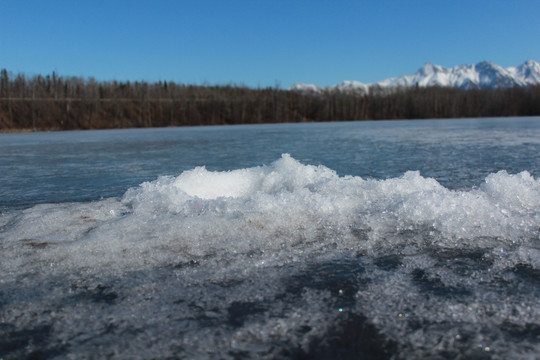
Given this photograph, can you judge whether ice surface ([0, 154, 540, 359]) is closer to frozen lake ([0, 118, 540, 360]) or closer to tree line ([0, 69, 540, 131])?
frozen lake ([0, 118, 540, 360])

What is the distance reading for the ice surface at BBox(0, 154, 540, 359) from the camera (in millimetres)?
1544

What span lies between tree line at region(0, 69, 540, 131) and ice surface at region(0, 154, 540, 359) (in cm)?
4502

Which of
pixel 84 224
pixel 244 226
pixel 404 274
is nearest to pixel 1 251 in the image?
pixel 84 224

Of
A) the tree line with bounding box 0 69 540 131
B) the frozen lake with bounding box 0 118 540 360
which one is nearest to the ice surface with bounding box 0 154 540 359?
the frozen lake with bounding box 0 118 540 360

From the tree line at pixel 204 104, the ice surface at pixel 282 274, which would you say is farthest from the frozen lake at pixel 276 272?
the tree line at pixel 204 104

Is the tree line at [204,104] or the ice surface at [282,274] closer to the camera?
the ice surface at [282,274]

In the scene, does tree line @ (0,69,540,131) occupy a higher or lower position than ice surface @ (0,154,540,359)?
higher

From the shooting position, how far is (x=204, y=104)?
5434cm

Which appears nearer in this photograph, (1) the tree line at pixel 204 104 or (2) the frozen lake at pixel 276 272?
(2) the frozen lake at pixel 276 272

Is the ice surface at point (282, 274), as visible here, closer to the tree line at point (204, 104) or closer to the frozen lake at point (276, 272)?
the frozen lake at point (276, 272)

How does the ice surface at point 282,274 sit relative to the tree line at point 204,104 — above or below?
below

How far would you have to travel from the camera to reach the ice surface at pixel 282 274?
1544mm

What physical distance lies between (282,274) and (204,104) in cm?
5381

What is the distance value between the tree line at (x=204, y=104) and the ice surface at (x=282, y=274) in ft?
148
